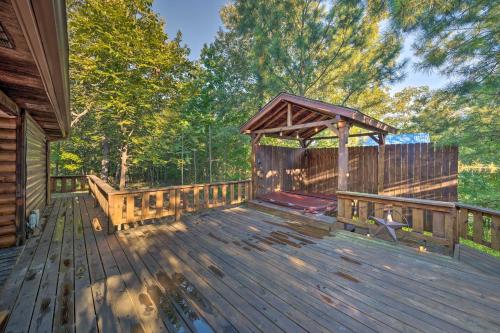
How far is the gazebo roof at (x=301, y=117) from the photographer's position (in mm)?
4570

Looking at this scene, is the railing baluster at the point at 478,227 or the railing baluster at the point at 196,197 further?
the railing baluster at the point at 196,197

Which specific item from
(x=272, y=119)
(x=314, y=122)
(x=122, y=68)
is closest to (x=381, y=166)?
(x=314, y=122)

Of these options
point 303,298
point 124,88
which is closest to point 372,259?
point 303,298

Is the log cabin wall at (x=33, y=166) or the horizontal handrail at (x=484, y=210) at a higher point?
the log cabin wall at (x=33, y=166)

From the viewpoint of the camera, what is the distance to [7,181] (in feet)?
11.1

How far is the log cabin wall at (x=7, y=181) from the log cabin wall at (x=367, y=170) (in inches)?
207

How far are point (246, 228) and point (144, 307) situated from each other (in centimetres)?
256

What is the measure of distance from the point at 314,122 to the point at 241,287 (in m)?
4.02

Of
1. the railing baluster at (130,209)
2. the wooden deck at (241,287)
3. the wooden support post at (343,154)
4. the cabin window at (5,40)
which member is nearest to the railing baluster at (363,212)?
the wooden deck at (241,287)

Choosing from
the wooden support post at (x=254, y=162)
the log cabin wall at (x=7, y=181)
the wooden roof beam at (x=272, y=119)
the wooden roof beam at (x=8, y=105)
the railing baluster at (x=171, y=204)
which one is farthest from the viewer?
the wooden support post at (x=254, y=162)

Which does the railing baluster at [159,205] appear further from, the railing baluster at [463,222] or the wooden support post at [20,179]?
the railing baluster at [463,222]

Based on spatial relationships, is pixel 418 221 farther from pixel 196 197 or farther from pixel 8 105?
pixel 8 105

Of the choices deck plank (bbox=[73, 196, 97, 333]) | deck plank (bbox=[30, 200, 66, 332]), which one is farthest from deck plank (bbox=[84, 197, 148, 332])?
Answer: deck plank (bbox=[30, 200, 66, 332])

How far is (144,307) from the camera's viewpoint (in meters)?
1.92
